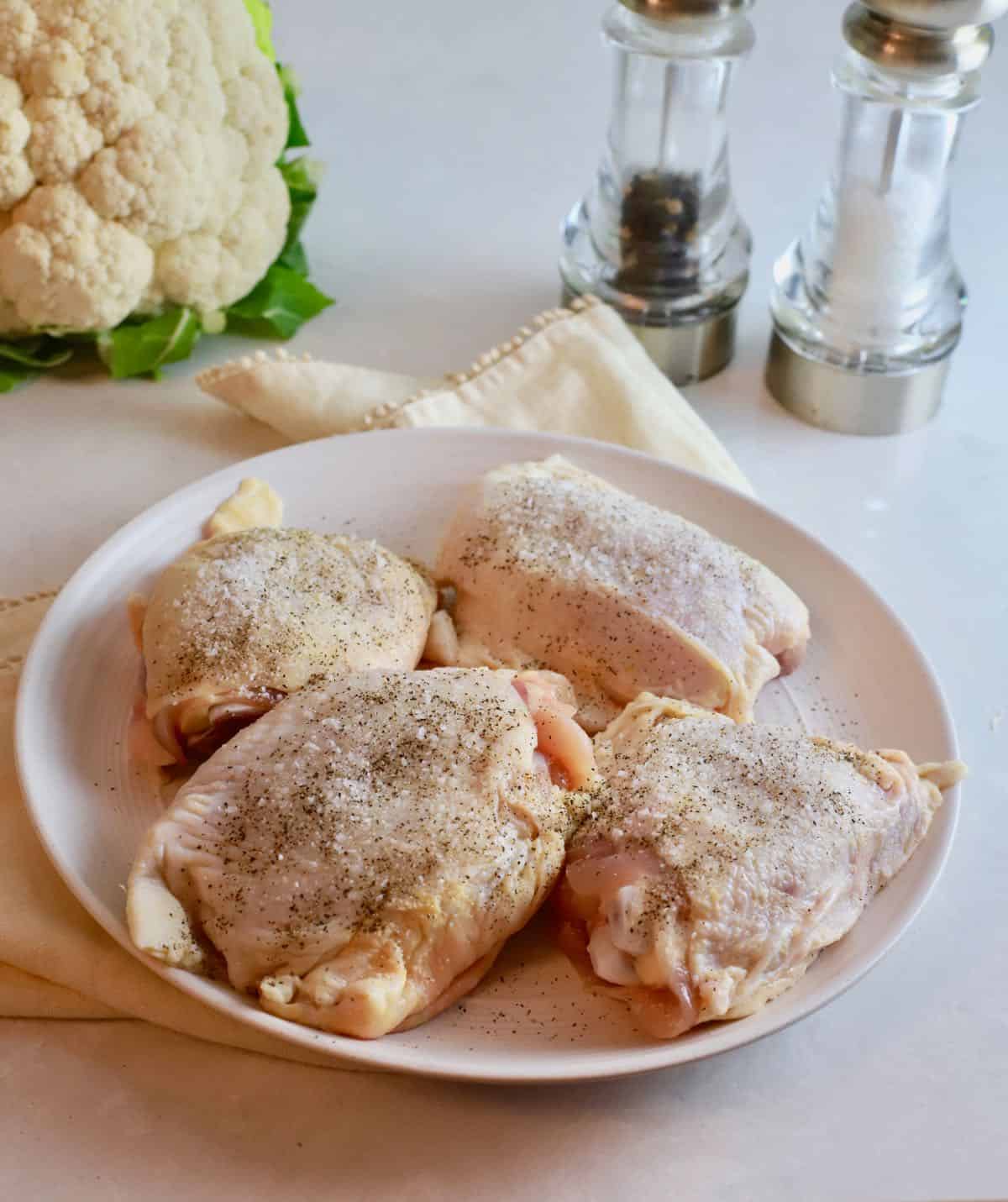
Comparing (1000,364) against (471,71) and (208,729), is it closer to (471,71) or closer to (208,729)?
(471,71)

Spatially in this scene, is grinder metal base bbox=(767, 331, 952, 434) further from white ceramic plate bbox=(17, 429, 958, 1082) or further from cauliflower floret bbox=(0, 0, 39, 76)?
cauliflower floret bbox=(0, 0, 39, 76)

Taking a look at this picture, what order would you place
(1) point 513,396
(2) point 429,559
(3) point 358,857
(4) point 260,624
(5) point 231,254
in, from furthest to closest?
(5) point 231,254
(1) point 513,396
(2) point 429,559
(4) point 260,624
(3) point 358,857

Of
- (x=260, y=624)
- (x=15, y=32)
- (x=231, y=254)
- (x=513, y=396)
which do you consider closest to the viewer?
(x=260, y=624)

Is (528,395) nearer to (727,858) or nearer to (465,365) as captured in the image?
(465,365)

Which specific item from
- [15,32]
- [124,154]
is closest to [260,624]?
[124,154]

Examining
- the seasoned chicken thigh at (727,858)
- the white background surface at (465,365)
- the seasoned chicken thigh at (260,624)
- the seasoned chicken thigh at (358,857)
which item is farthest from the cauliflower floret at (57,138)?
the seasoned chicken thigh at (727,858)

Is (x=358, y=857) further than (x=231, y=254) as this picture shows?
No
